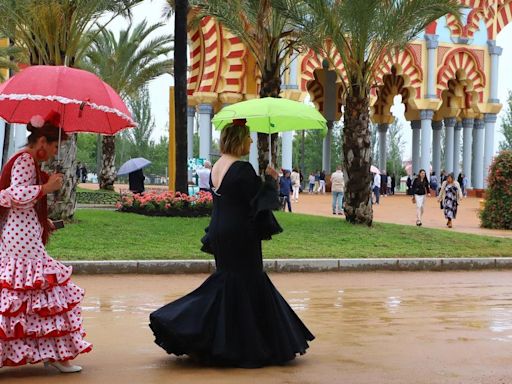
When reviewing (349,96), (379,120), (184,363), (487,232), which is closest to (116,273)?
(184,363)

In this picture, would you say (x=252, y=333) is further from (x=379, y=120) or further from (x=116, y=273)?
(x=379, y=120)

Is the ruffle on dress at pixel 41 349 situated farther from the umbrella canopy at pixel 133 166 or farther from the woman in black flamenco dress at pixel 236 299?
the umbrella canopy at pixel 133 166

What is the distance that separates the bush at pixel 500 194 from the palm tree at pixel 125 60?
15420 millimetres

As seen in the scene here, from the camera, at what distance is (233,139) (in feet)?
20.6

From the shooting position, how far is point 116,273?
40.7ft

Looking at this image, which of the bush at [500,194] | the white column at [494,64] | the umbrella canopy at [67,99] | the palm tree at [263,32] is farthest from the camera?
the white column at [494,64]

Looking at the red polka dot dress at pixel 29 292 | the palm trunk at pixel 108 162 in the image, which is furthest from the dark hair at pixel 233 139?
the palm trunk at pixel 108 162

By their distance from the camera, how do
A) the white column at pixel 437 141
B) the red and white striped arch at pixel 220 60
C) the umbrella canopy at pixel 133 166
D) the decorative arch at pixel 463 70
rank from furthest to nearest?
1. the white column at pixel 437 141
2. the decorative arch at pixel 463 70
3. the red and white striped arch at pixel 220 60
4. the umbrella canopy at pixel 133 166

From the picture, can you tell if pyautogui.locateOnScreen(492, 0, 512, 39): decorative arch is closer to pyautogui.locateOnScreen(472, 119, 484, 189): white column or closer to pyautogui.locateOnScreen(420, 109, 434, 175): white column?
pyautogui.locateOnScreen(472, 119, 484, 189): white column

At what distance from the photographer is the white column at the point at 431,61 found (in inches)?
1543

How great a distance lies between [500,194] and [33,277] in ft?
61.1

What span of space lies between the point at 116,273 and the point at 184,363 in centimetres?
634

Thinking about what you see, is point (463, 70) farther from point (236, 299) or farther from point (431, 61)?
point (236, 299)

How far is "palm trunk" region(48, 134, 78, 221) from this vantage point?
16.8 metres
